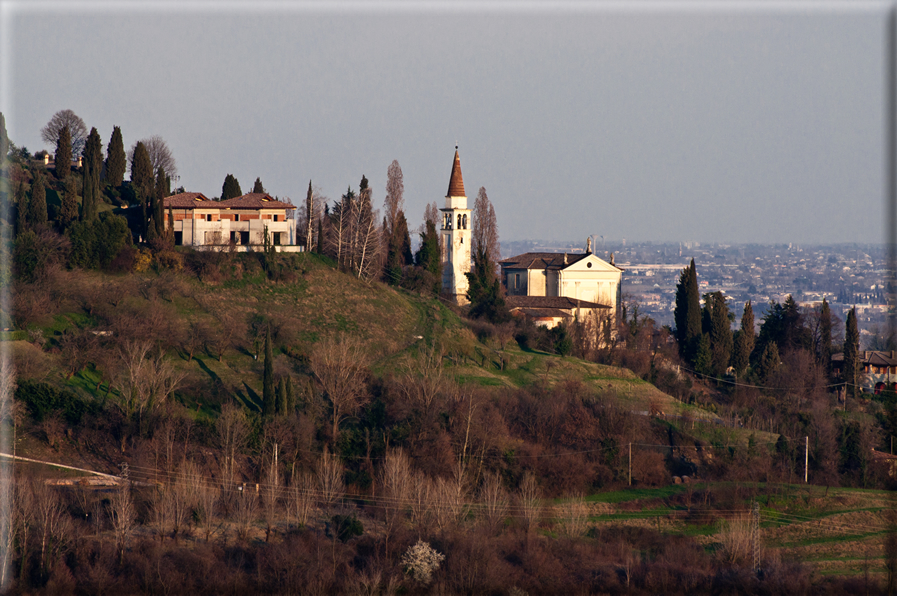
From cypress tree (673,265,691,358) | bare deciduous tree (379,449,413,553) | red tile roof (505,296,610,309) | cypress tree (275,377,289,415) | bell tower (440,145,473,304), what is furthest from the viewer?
bell tower (440,145,473,304)

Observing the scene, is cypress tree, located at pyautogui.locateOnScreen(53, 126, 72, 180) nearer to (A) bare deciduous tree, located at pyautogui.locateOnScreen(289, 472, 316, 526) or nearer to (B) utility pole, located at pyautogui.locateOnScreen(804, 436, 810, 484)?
(A) bare deciduous tree, located at pyautogui.locateOnScreen(289, 472, 316, 526)

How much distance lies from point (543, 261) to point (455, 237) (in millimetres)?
6045

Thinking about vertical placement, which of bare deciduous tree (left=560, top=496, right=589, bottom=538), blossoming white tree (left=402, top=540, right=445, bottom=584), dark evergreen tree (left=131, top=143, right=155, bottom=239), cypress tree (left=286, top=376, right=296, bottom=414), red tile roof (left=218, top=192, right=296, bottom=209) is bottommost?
blossoming white tree (left=402, top=540, right=445, bottom=584)

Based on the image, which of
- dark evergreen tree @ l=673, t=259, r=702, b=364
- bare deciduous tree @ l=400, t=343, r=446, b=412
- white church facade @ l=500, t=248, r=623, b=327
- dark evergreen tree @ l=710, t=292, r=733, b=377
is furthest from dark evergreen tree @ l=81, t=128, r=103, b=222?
dark evergreen tree @ l=710, t=292, r=733, b=377

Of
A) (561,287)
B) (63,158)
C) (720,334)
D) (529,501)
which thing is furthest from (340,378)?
(561,287)

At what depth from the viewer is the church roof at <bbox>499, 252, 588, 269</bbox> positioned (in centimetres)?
5925

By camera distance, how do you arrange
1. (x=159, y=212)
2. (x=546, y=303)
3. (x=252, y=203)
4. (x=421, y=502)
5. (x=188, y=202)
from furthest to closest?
1. (x=546, y=303)
2. (x=252, y=203)
3. (x=188, y=202)
4. (x=159, y=212)
5. (x=421, y=502)

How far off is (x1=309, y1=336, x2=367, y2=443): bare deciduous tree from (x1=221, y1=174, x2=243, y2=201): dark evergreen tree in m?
17.9

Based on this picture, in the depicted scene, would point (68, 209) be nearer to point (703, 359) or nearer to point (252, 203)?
point (252, 203)

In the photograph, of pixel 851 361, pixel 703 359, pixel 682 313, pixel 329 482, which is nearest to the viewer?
pixel 329 482

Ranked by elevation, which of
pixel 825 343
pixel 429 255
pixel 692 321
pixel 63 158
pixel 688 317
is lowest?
pixel 825 343

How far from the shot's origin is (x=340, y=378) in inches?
1353

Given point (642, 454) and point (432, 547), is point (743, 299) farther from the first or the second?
point (432, 547)

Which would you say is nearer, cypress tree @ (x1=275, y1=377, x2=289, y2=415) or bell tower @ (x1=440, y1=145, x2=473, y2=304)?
cypress tree @ (x1=275, y1=377, x2=289, y2=415)
